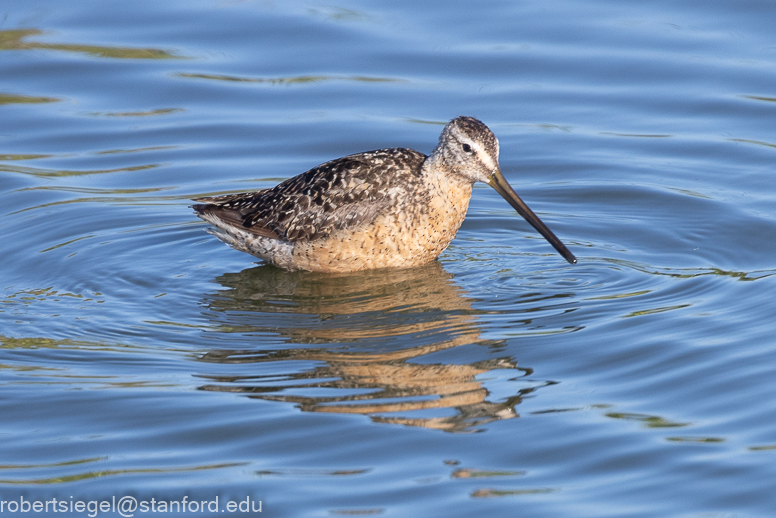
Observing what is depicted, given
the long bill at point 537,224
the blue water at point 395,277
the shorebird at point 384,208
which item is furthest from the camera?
the shorebird at point 384,208

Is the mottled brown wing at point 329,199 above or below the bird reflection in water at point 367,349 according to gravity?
above

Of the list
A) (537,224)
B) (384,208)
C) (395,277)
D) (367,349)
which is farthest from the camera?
(395,277)

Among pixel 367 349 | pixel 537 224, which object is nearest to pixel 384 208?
pixel 537 224

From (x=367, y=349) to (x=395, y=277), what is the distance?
161cm

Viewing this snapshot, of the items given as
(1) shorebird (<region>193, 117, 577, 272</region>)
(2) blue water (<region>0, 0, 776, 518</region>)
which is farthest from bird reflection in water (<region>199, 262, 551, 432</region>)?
(1) shorebird (<region>193, 117, 577, 272</region>)

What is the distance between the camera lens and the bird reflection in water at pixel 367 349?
21.4 feet

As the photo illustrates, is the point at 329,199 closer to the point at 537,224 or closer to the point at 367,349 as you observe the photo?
the point at 537,224

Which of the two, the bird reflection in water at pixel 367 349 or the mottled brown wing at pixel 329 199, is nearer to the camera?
the bird reflection in water at pixel 367 349

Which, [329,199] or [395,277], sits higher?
[329,199]

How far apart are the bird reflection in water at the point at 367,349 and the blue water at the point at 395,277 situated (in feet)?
0.09

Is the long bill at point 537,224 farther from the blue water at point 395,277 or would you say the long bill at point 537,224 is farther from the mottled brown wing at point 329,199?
the mottled brown wing at point 329,199

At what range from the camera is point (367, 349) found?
289 inches

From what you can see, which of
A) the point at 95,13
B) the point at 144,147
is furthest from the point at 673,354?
the point at 95,13

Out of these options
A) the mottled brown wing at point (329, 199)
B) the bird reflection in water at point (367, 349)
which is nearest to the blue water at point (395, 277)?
the bird reflection in water at point (367, 349)
